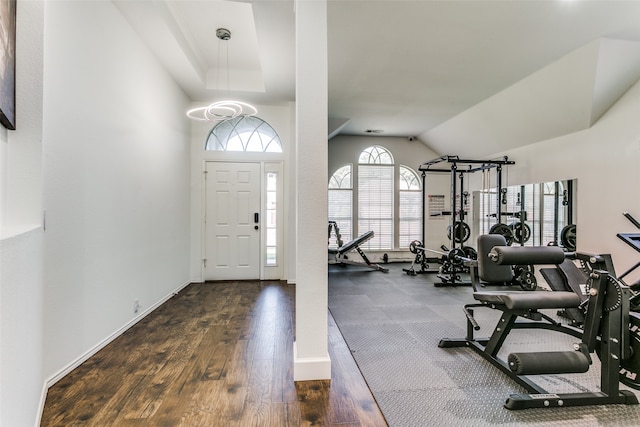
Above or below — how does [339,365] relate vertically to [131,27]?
below

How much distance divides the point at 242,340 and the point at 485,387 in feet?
6.20

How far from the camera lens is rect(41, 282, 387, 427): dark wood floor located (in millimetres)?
1590

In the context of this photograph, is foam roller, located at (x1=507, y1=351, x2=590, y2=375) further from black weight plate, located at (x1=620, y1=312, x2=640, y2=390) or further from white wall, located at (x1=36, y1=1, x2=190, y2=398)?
white wall, located at (x1=36, y1=1, x2=190, y2=398)

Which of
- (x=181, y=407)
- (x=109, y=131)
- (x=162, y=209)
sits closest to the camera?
Answer: (x=181, y=407)

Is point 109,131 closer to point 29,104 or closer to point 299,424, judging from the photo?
point 29,104

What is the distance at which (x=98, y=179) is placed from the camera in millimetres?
2383

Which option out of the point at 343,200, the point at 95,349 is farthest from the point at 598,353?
the point at 343,200

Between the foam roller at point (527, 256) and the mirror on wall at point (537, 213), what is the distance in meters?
2.63

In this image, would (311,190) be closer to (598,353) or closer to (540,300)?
(540,300)

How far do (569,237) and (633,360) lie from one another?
9.42 feet

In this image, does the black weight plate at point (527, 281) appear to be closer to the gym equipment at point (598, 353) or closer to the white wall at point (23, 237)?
the gym equipment at point (598, 353)

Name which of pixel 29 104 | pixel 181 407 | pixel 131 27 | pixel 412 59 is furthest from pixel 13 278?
pixel 412 59

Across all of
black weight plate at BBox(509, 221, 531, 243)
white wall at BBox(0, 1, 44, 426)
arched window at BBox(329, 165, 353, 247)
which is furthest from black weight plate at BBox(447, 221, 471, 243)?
white wall at BBox(0, 1, 44, 426)

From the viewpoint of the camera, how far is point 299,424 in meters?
1.53
